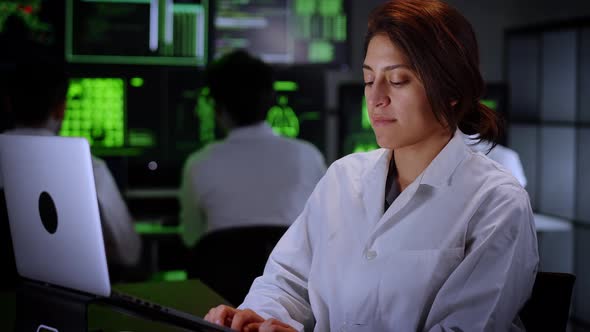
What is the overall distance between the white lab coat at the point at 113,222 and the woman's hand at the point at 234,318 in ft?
4.91

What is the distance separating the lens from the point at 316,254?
1.67m

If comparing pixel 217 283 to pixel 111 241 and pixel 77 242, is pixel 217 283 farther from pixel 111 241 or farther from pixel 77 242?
pixel 77 242

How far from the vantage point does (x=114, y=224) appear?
2.95 metres

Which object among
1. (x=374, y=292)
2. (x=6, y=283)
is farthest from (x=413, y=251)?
(x=6, y=283)

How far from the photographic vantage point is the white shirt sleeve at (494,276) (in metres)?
1.38

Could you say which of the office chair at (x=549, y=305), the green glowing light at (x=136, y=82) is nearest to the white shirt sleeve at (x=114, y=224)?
the green glowing light at (x=136, y=82)

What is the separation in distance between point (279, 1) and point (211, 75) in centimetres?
139

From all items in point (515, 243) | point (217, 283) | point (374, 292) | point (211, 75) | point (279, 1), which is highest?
point (279, 1)

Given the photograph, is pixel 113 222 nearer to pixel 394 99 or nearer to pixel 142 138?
pixel 142 138

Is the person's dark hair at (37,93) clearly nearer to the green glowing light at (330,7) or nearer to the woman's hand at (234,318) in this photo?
the woman's hand at (234,318)

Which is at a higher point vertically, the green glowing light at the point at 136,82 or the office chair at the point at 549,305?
the green glowing light at the point at 136,82

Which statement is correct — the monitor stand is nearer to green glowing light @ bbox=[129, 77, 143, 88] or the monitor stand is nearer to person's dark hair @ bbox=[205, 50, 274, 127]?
person's dark hair @ bbox=[205, 50, 274, 127]

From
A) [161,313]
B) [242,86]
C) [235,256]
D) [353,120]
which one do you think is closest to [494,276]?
[161,313]

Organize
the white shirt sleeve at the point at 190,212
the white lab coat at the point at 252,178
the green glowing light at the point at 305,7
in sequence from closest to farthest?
the white lab coat at the point at 252,178 < the white shirt sleeve at the point at 190,212 < the green glowing light at the point at 305,7
